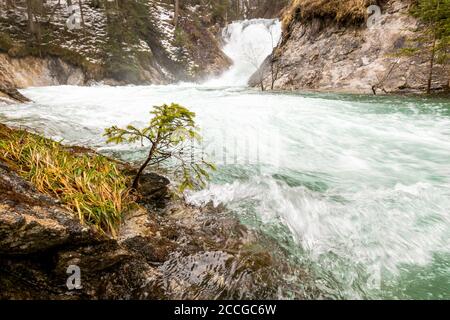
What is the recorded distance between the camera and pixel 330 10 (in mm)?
18000

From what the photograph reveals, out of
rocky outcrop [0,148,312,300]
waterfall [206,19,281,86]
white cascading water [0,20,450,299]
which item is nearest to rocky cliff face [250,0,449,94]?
white cascading water [0,20,450,299]

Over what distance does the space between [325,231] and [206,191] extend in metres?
1.80

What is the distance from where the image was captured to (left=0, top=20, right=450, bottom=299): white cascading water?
314 cm

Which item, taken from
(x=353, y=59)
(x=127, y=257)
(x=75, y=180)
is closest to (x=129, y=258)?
(x=127, y=257)

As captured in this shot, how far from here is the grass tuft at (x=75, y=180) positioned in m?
3.00

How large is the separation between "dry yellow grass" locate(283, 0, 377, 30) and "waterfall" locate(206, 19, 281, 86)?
885 cm

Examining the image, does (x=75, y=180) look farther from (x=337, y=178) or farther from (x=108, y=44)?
(x=108, y=44)

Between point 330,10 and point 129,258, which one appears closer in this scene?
point 129,258

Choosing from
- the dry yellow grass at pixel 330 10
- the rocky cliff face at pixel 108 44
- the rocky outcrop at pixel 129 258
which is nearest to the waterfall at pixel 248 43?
the rocky cliff face at pixel 108 44

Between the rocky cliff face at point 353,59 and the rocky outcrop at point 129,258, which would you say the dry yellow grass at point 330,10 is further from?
the rocky outcrop at point 129,258

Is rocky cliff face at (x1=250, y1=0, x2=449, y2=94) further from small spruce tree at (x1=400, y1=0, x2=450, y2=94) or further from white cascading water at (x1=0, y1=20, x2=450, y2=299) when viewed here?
white cascading water at (x1=0, y1=20, x2=450, y2=299)

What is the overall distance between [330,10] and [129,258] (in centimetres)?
1972

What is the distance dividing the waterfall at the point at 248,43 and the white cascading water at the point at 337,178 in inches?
820

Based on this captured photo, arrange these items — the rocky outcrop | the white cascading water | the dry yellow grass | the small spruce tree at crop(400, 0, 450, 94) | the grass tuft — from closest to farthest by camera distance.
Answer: the rocky outcrop
the grass tuft
the white cascading water
the small spruce tree at crop(400, 0, 450, 94)
the dry yellow grass
